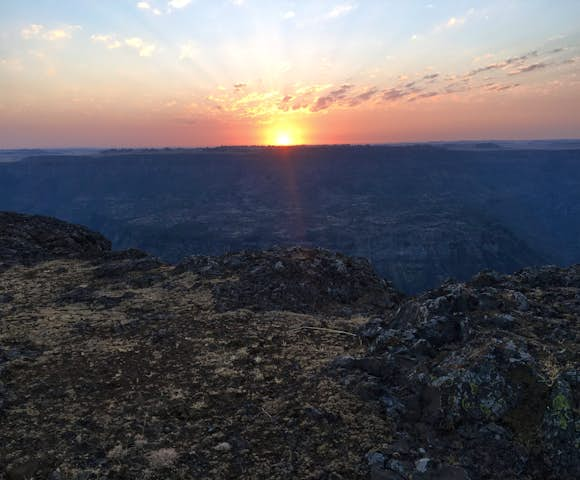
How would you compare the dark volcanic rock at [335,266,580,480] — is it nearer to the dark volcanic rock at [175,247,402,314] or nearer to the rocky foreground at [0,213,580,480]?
the rocky foreground at [0,213,580,480]

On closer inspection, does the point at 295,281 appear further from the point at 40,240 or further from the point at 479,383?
the point at 40,240

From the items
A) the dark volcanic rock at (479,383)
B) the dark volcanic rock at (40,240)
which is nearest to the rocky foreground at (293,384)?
the dark volcanic rock at (479,383)

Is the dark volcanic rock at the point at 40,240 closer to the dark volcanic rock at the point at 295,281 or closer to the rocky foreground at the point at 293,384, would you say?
the rocky foreground at the point at 293,384

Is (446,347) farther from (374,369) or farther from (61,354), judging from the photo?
(61,354)

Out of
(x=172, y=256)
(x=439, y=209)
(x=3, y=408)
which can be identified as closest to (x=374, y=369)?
(x=3, y=408)

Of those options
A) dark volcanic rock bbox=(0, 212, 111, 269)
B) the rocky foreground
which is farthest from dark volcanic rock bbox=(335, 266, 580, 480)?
dark volcanic rock bbox=(0, 212, 111, 269)

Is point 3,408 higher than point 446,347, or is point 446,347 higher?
point 446,347

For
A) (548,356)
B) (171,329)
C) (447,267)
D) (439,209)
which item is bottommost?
(447,267)
